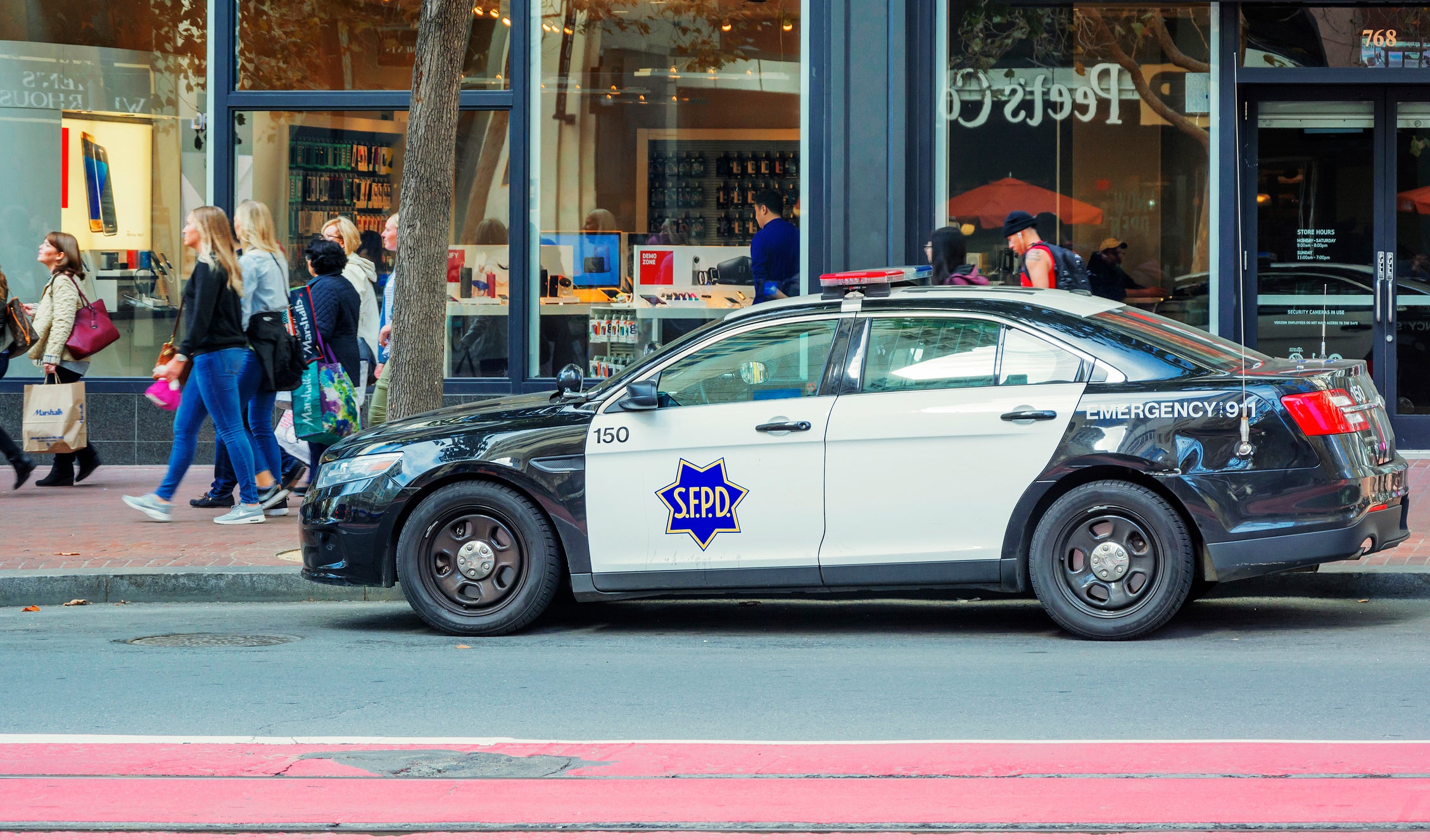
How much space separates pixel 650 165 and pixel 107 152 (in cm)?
460

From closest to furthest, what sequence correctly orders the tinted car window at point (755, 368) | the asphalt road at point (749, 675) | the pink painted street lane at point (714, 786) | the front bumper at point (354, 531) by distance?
the pink painted street lane at point (714, 786) < the asphalt road at point (749, 675) < the tinted car window at point (755, 368) < the front bumper at point (354, 531)

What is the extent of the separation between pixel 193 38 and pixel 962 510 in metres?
9.23

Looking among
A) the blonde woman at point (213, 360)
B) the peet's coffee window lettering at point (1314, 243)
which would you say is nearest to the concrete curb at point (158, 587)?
the blonde woman at point (213, 360)

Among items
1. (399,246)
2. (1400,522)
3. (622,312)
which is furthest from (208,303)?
(1400,522)

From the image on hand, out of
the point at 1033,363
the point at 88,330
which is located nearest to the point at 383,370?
the point at 88,330

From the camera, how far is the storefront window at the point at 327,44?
13.3 m

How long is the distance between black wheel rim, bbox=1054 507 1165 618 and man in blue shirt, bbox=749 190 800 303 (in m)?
6.15

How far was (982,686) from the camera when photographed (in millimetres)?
6059

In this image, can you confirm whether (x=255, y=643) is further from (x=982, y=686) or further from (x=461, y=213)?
(x=461, y=213)

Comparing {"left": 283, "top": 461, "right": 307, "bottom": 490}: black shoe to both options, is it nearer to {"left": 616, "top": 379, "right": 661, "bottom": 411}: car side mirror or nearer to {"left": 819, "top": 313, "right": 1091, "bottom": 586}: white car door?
{"left": 616, "top": 379, "right": 661, "bottom": 411}: car side mirror

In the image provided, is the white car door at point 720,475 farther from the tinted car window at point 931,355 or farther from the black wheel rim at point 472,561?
the black wheel rim at point 472,561

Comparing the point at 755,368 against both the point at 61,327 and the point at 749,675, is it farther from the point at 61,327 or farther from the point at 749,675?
the point at 61,327

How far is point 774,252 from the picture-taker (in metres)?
12.7

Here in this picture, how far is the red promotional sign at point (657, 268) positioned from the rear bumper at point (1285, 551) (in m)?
7.14
